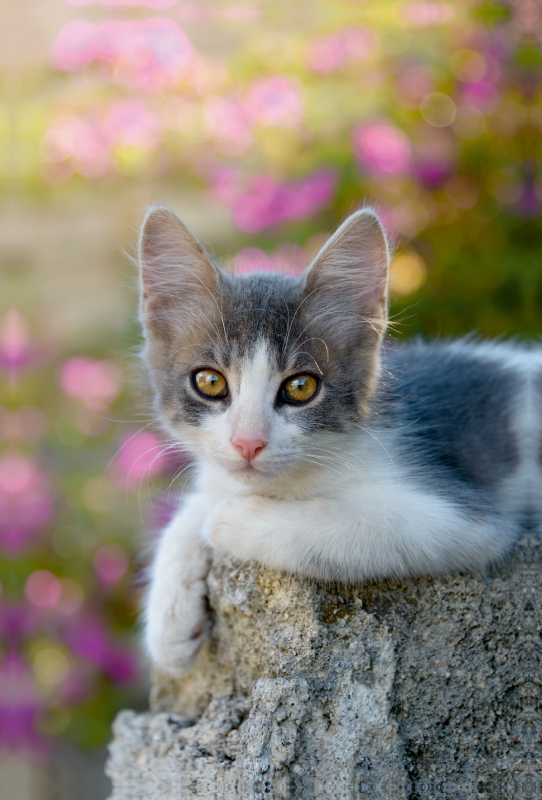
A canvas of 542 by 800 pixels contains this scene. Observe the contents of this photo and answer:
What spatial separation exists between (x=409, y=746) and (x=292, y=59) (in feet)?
11.6

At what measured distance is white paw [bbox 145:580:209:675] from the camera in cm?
191

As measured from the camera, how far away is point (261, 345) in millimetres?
1817

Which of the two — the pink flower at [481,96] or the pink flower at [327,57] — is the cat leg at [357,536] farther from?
the pink flower at [327,57]

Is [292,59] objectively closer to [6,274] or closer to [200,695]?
[6,274]

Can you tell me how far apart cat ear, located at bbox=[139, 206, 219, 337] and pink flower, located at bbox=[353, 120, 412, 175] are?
76.4 inches

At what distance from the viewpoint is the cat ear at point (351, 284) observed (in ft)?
6.23

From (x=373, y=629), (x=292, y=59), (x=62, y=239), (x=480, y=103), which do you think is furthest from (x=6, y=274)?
(x=373, y=629)

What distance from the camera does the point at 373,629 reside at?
5.45 feet

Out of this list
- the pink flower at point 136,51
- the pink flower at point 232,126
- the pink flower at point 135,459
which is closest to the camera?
the pink flower at point 135,459

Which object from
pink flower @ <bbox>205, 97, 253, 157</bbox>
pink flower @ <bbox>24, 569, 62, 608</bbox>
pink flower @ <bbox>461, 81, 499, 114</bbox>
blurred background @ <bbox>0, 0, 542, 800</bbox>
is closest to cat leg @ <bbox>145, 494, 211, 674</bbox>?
blurred background @ <bbox>0, 0, 542, 800</bbox>

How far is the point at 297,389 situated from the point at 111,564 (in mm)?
1947

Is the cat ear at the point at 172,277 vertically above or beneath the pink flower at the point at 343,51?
beneath

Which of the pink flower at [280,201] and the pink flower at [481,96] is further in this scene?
the pink flower at [481,96]

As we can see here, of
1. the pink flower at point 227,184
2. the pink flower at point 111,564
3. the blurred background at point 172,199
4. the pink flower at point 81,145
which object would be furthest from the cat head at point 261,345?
the pink flower at point 81,145
